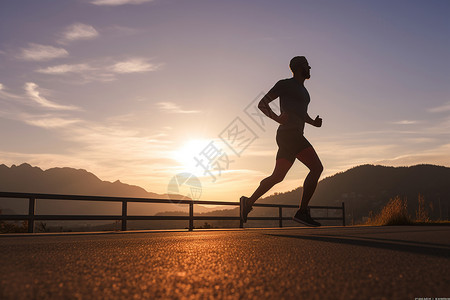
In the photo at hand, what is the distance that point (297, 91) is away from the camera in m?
7.47

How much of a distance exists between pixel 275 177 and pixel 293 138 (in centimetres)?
70

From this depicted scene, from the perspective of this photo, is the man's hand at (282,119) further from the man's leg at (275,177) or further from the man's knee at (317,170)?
the man's knee at (317,170)

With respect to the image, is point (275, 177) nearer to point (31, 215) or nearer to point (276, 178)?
point (276, 178)

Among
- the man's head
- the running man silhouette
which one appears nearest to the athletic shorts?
the running man silhouette

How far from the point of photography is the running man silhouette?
7.24m

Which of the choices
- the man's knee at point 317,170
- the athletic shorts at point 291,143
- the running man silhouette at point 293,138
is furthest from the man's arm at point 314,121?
the man's knee at point 317,170

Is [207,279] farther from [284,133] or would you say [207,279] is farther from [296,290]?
[284,133]

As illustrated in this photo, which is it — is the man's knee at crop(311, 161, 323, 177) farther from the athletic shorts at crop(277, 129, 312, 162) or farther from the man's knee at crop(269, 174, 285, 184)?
the man's knee at crop(269, 174, 285, 184)

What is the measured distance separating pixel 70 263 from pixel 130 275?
80cm

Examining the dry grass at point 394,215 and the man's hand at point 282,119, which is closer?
the man's hand at point 282,119

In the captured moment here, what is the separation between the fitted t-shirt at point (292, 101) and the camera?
7.36m

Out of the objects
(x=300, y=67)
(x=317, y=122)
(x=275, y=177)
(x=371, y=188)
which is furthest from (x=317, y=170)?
(x=371, y=188)

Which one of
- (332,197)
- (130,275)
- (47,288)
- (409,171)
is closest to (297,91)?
(130,275)

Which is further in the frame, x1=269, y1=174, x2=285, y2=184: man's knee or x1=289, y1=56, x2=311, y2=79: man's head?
x1=289, y1=56, x2=311, y2=79: man's head
